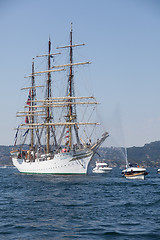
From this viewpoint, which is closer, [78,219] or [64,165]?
[78,219]

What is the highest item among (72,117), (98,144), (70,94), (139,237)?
(70,94)

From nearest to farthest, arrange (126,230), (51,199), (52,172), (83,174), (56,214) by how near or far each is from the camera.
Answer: (126,230) → (56,214) → (51,199) → (83,174) → (52,172)

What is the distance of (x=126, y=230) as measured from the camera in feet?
62.4

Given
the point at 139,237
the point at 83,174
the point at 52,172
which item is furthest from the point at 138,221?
the point at 52,172

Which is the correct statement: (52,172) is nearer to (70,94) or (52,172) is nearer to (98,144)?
(98,144)

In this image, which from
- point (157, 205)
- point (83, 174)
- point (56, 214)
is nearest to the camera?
point (56, 214)

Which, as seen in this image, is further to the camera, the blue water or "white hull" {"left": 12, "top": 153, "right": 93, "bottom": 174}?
"white hull" {"left": 12, "top": 153, "right": 93, "bottom": 174}

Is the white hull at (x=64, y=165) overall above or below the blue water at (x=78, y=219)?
above

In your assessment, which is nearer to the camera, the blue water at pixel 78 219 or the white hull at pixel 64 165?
the blue water at pixel 78 219

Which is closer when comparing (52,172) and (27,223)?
(27,223)

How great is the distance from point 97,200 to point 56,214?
8.71 m

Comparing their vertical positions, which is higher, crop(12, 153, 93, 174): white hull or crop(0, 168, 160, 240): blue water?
crop(12, 153, 93, 174): white hull

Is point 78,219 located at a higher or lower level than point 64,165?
lower

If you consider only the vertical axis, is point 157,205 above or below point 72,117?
below
